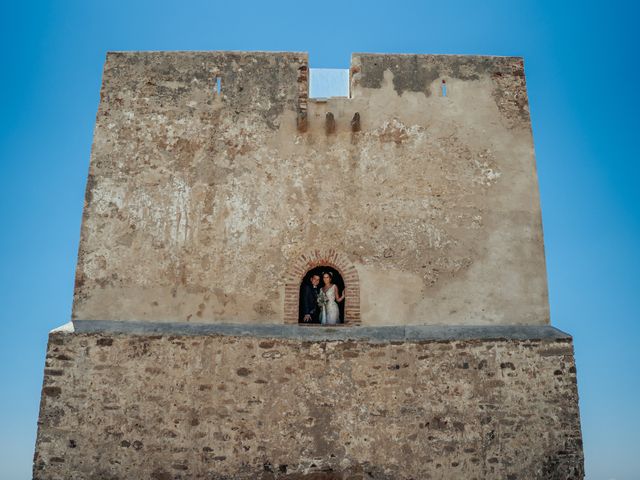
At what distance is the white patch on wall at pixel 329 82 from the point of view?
1015cm

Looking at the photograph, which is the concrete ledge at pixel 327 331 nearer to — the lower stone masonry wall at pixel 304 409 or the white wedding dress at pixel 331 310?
the lower stone masonry wall at pixel 304 409

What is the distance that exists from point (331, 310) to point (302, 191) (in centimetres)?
192

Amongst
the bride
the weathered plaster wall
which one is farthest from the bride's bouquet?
the weathered plaster wall

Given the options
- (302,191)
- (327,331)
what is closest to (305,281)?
(327,331)

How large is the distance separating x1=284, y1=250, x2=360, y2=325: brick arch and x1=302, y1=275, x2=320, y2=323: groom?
0.70 ft

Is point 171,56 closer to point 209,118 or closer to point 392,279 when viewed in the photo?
point 209,118

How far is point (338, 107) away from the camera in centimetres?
1000

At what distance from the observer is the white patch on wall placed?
33.3 ft

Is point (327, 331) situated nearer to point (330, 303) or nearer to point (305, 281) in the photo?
point (330, 303)

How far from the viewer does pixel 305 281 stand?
956 centimetres

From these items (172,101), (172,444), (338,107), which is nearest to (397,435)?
(172,444)

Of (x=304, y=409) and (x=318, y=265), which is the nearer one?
(x=304, y=409)

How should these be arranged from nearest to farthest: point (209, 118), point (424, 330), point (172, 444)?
point (172, 444) < point (424, 330) < point (209, 118)

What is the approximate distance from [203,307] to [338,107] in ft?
12.6
